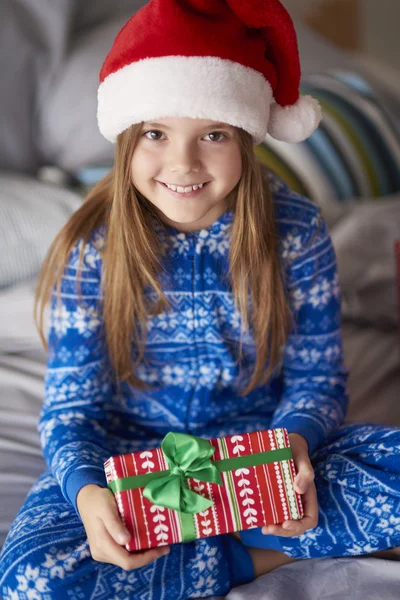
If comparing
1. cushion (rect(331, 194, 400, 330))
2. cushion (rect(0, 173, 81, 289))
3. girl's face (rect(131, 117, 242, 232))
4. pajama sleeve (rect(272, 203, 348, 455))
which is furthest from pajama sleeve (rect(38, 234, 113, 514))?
cushion (rect(331, 194, 400, 330))

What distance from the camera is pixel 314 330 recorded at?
1.04m

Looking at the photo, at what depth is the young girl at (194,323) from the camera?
0.81 metres

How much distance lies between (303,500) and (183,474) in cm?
16

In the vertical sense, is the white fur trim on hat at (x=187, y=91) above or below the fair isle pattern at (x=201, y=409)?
above

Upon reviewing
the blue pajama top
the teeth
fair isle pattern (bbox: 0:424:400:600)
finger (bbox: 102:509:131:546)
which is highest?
the teeth

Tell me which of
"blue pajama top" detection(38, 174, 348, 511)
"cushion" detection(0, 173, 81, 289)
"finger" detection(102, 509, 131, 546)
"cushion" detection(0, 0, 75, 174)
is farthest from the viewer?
"cushion" detection(0, 0, 75, 174)

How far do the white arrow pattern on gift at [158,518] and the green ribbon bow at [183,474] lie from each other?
0.5 inches

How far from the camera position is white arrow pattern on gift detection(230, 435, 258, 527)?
80cm

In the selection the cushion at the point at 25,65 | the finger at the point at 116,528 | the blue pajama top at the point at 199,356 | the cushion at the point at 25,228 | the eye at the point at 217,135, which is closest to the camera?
the finger at the point at 116,528

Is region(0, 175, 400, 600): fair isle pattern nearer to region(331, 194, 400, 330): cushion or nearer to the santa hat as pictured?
the santa hat

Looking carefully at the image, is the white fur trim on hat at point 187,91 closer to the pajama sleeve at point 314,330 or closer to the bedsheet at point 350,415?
the pajama sleeve at point 314,330

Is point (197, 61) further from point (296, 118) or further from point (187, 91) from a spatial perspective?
point (296, 118)

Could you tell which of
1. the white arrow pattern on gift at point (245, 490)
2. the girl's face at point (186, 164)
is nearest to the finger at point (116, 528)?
the white arrow pattern on gift at point (245, 490)

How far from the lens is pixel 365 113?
167 centimetres
